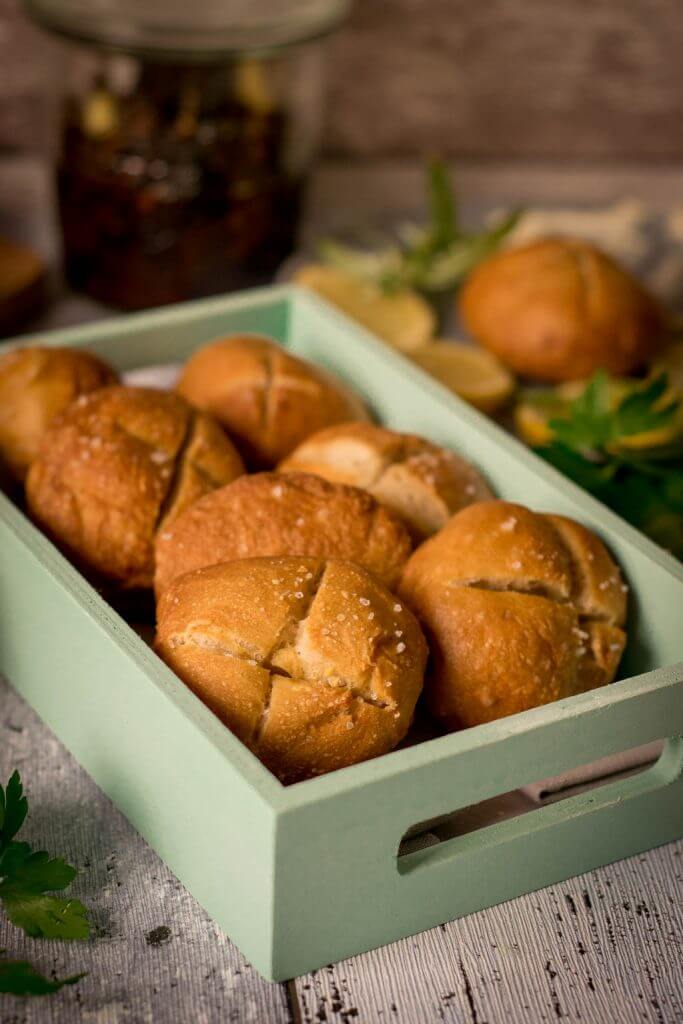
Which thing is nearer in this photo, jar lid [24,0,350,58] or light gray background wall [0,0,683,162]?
jar lid [24,0,350,58]

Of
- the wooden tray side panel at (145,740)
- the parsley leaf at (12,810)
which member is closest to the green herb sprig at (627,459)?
the wooden tray side panel at (145,740)

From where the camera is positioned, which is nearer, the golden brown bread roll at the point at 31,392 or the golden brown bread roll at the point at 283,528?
the golden brown bread roll at the point at 283,528

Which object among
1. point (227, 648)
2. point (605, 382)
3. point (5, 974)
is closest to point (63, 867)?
point (5, 974)

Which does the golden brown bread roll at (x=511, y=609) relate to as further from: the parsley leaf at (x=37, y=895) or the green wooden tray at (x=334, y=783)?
the parsley leaf at (x=37, y=895)

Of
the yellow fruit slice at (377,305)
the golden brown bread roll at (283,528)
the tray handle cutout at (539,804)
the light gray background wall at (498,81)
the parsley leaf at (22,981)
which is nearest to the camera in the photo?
the parsley leaf at (22,981)

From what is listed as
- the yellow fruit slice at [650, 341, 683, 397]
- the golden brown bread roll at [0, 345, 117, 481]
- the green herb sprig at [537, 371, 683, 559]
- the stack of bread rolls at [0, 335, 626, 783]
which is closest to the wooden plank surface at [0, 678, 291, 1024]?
the stack of bread rolls at [0, 335, 626, 783]

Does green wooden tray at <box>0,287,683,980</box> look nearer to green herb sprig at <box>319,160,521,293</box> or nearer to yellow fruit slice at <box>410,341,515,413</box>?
yellow fruit slice at <box>410,341,515,413</box>

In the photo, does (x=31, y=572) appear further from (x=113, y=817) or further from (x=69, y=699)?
(x=113, y=817)
